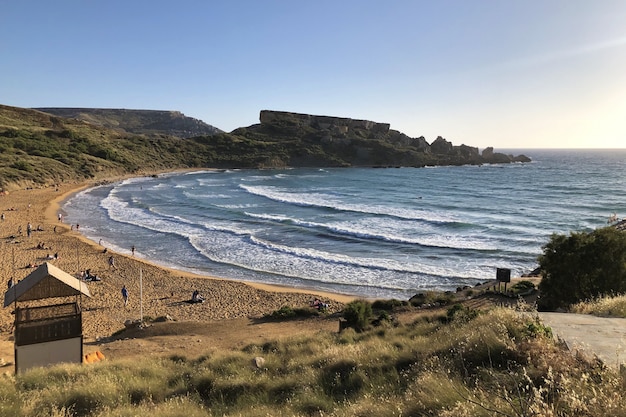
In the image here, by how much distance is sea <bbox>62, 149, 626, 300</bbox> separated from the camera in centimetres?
2583

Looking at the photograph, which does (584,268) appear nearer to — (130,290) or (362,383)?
(362,383)

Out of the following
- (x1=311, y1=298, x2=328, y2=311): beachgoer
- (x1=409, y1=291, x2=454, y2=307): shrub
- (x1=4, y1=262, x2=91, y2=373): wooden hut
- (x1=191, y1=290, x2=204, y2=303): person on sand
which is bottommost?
(x1=191, y1=290, x2=204, y2=303): person on sand

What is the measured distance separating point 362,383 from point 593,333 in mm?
3641

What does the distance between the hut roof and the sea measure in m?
13.8

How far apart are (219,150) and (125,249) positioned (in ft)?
329

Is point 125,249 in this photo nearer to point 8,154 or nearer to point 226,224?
point 226,224

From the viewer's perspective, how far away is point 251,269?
26906 millimetres

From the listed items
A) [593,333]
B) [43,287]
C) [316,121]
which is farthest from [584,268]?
[316,121]

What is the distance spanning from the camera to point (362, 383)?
6668 mm

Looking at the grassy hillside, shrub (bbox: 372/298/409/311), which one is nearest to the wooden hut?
the grassy hillside

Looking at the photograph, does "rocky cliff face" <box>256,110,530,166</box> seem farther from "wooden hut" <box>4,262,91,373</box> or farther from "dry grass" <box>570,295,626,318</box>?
"dry grass" <box>570,295,626,318</box>

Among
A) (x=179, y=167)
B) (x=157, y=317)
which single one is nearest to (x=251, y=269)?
(x=157, y=317)

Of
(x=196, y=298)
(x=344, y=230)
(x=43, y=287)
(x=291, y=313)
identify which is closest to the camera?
(x=43, y=287)

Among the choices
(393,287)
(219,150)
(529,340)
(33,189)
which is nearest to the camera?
(529,340)
